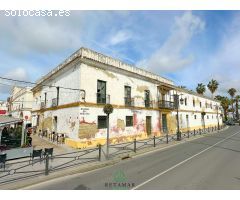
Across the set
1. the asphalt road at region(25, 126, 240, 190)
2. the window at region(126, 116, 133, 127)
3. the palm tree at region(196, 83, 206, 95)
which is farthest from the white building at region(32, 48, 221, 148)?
the palm tree at region(196, 83, 206, 95)

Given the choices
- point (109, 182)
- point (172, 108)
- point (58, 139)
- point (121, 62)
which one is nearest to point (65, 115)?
point (58, 139)

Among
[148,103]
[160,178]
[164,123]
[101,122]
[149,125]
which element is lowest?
[160,178]

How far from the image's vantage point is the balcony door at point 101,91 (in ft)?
52.8

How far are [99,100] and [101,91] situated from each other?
0.89m

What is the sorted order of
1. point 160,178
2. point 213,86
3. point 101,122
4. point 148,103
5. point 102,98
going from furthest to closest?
point 213,86 → point 148,103 → point 102,98 → point 101,122 → point 160,178

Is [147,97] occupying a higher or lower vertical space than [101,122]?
higher

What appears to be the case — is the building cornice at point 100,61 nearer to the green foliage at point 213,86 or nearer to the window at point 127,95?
the window at point 127,95

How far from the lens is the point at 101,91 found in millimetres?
16359

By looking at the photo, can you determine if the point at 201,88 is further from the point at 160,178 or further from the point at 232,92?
the point at 160,178

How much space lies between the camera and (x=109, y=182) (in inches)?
264

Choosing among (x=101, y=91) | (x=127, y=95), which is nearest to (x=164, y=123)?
(x=127, y=95)

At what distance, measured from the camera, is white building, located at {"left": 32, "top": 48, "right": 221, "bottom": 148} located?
14.9m

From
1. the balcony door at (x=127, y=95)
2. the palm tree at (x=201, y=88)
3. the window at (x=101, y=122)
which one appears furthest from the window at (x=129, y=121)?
the palm tree at (x=201, y=88)

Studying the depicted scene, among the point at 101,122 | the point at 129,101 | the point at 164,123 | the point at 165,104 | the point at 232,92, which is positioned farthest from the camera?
the point at 232,92
